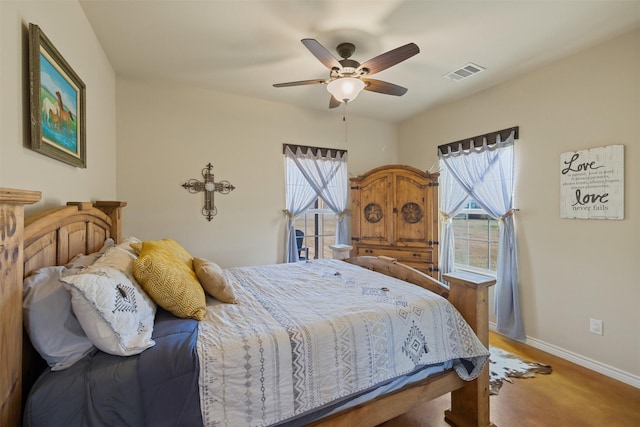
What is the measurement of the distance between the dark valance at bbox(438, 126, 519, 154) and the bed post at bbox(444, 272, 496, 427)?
6.61 feet

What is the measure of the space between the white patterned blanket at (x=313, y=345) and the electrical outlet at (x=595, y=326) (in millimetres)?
1552

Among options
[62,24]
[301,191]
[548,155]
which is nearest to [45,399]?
[62,24]

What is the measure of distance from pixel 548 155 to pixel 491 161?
514 millimetres

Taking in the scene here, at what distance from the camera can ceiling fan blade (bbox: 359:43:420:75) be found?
1.80 metres

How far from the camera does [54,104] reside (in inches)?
56.1

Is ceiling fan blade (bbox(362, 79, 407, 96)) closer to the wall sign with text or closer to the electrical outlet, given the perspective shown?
the wall sign with text

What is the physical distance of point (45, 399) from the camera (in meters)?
0.87

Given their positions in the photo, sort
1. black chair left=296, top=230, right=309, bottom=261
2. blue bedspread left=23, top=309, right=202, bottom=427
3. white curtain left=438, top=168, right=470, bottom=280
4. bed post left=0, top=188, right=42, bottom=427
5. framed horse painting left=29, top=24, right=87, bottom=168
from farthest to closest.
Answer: black chair left=296, top=230, right=309, bottom=261
white curtain left=438, top=168, right=470, bottom=280
framed horse painting left=29, top=24, right=87, bottom=168
blue bedspread left=23, top=309, right=202, bottom=427
bed post left=0, top=188, right=42, bottom=427

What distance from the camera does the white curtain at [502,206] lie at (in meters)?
2.81

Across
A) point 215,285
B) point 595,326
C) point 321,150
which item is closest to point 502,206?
point 595,326

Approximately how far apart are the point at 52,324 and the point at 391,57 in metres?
2.28

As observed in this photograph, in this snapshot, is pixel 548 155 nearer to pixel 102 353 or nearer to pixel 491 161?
pixel 491 161

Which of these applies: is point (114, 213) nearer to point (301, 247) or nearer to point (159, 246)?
point (159, 246)

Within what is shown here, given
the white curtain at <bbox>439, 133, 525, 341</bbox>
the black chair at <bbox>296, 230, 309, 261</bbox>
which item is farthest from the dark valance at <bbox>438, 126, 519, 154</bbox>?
the black chair at <bbox>296, 230, 309, 261</bbox>
